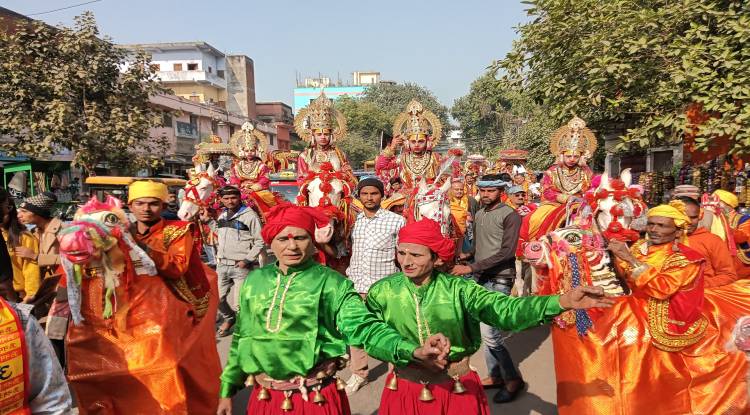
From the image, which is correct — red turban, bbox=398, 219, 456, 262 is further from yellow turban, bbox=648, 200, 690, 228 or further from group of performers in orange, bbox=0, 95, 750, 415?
yellow turban, bbox=648, 200, 690, 228

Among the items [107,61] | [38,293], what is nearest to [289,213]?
[38,293]

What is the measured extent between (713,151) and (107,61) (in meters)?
15.3

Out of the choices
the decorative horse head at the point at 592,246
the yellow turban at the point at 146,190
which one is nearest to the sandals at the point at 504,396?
the decorative horse head at the point at 592,246

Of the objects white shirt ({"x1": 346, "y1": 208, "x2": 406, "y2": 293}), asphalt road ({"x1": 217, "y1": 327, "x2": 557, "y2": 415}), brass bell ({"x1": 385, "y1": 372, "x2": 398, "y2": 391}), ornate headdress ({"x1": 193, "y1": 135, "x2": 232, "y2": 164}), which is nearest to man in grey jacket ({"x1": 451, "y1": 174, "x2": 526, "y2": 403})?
asphalt road ({"x1": 217, "y1": 327, "x2": 557, "y2": 415})

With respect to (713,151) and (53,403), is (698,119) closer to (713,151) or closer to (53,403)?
(713,151)

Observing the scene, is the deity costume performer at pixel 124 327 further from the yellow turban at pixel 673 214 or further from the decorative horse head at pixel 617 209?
the yellow turban at pixel 673 214

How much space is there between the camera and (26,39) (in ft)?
49.4

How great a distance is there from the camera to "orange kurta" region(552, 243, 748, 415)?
3660 millimetres

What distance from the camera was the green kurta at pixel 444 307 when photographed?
2.76 meters

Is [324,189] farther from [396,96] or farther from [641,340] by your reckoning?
[396,96]

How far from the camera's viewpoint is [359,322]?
2.71 metres

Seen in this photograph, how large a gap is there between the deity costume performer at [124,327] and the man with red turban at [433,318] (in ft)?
5.33

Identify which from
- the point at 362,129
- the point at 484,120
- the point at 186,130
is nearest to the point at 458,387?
the point at 186,130

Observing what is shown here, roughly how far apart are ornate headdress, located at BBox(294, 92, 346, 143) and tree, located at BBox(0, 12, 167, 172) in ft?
32.6
